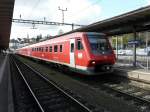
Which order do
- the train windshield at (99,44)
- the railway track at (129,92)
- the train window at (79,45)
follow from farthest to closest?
the train window at (79,45) < the train windshield at (99,44) < the railway track at (129,92)

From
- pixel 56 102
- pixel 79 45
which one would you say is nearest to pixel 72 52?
pixel 79 45

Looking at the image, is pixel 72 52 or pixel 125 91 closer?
pixel 125 91

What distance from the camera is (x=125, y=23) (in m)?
17.6

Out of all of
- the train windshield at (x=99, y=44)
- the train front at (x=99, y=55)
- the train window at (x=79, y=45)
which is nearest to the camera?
the train front at (x=99, y=55)

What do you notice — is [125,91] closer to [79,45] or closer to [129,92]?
[129,92]

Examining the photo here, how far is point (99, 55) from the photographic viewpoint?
1405 cm

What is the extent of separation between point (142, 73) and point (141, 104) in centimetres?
508

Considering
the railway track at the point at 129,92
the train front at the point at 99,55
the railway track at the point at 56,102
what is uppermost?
the train front at the point at 99,55

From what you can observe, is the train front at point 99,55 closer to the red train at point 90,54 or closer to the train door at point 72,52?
the red train at point 90,54

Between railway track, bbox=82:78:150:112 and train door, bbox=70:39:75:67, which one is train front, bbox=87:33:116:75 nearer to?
railway track, bbox=82:78:150:112

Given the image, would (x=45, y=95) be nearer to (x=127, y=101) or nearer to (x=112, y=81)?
(x=127, y=101)

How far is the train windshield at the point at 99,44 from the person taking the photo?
14.3 metres

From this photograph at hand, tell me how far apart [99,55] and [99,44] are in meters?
0.91

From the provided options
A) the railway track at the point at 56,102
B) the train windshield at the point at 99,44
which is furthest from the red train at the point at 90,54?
the railway track at the point at 56,102
